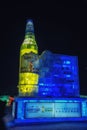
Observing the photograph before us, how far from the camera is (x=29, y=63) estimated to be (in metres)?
11.4

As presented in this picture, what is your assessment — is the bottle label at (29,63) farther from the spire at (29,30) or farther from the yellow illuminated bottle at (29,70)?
the spire at (29,30)

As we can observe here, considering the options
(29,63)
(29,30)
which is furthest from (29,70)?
(29,30)

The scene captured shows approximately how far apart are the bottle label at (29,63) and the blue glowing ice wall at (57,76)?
32 cm

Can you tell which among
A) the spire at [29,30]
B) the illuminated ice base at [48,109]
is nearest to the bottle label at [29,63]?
the spire at [29,30]

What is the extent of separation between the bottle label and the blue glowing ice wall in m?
0.32

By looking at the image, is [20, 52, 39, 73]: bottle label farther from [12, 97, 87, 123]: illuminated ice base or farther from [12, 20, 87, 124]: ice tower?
[12, 97, 87, 123]: illuminated ice base

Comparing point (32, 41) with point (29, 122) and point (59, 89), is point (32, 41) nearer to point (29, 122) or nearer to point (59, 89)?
point (59, 89)

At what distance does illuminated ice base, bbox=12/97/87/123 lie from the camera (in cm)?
1066

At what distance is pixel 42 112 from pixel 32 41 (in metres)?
4.08

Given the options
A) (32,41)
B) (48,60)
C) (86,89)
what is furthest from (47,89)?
(86,89)

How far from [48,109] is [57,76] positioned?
1.98 metres

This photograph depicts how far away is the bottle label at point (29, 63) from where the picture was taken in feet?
37.4

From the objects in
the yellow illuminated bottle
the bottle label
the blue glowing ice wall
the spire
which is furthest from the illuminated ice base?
the spire

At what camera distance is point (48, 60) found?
1177 centimetres
